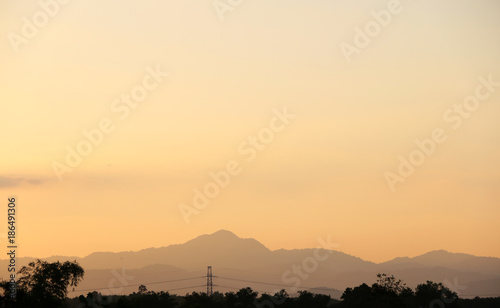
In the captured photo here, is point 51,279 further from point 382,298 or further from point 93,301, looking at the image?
point 382,298

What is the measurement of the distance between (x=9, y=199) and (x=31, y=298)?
36337 millimetres

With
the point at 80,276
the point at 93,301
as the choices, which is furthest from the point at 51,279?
the point at 93,301

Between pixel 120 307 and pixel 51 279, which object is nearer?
pixel 120 307

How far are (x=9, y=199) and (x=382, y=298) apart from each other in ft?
274

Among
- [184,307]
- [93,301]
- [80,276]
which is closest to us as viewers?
[93,301]

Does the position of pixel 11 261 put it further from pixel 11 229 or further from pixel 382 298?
pixel 382 298

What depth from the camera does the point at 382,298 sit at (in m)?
160

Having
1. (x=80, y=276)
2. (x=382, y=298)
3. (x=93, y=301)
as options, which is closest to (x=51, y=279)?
(x=80, y=276)

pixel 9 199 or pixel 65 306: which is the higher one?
pixel 9 199

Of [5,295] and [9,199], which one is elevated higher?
[9,199]

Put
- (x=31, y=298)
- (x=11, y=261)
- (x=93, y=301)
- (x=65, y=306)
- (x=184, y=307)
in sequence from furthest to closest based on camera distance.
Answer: (x=184, y=307), (x=65, y=306), (x=93, y=301), (x=31, y=298), (x=11, y=261)

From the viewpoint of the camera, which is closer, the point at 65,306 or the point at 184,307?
the point at 65,306

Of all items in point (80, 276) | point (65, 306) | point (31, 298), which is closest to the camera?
point (31, 298)

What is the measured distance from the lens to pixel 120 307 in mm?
135500
